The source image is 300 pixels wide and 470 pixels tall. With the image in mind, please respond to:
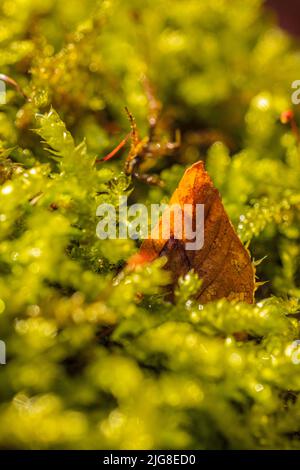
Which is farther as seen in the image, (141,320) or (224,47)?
(224,47)

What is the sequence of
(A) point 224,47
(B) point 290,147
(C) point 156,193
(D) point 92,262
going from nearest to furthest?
(D) point 92,262, (C) point 156,193, (B) point 290,147, (A) point 224,47

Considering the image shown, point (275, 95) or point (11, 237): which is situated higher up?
point (275, 95)

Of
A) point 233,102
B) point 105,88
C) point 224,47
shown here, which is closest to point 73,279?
point 105,88

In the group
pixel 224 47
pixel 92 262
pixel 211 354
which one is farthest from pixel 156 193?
pixel 224 47

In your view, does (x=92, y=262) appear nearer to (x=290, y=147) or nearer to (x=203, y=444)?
(x=203, y=444)

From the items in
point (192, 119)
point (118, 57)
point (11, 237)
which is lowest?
point (11, 237)

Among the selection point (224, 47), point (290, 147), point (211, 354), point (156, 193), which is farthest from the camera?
point (224, 47)
